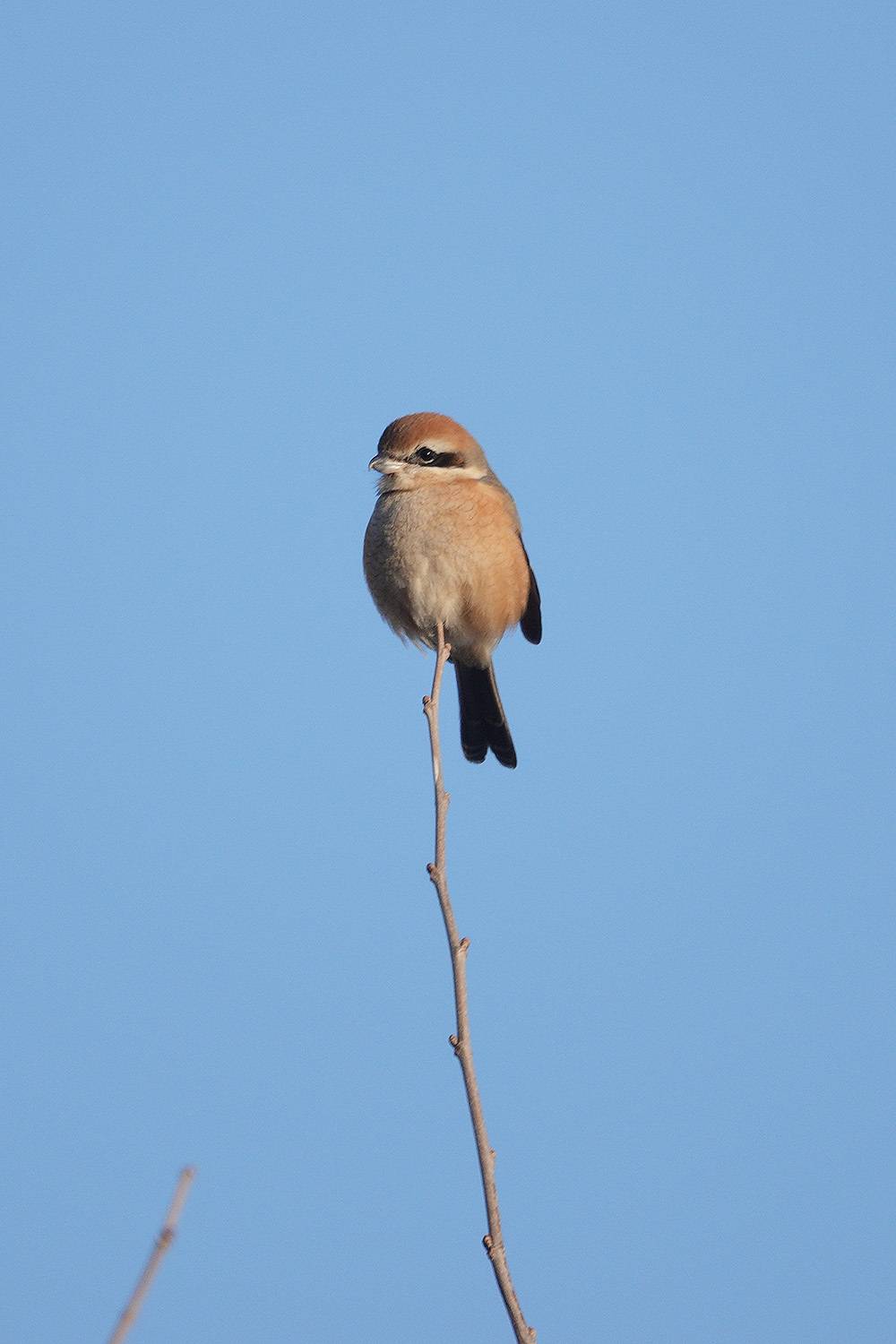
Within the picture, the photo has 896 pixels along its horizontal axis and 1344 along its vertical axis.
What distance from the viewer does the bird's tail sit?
5.73 metres

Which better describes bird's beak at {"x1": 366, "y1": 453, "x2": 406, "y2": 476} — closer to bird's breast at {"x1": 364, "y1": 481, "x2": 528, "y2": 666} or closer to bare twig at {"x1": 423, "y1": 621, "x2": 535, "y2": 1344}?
bird's breast at {"x1": 364, "y1": 481, "x2": 528, "y2": 666}

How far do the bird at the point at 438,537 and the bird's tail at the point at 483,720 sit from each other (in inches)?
15.9

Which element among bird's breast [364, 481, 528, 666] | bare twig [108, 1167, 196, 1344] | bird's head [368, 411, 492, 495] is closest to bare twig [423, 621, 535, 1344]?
bare twig [108, 1167, 196, 1344]

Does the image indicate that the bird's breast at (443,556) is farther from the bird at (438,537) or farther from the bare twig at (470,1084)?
the bare twig at (470,1084)

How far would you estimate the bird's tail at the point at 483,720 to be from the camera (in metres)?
5.73

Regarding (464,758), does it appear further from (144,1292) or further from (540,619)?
(144,1292)

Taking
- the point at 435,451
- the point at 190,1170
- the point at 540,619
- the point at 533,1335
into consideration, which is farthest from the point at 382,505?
the point at 190,1170

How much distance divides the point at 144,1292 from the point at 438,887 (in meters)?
1.28

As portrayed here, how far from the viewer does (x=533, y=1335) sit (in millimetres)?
1958

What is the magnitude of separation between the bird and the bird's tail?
404 millimetres

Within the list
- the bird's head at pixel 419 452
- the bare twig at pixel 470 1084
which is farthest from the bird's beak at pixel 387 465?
the bare twig at pixel 470 1084

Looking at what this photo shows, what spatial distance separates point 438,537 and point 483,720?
1007mm

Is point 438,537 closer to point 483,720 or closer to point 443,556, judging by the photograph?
point 443,556

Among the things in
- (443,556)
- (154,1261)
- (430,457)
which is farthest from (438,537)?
(154,1261)
